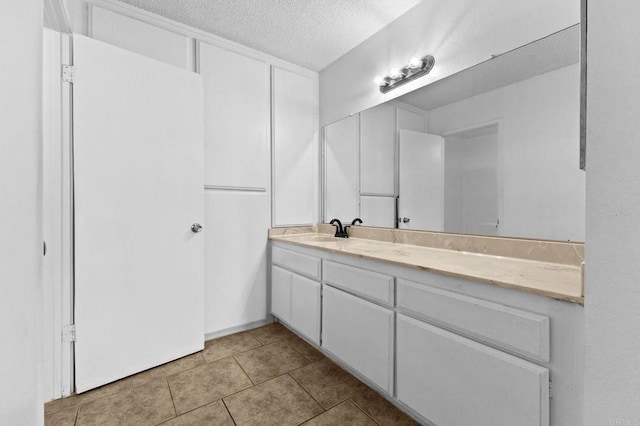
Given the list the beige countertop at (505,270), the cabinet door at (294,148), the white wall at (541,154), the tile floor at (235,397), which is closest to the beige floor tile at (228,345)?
the tile floor at (235,397)

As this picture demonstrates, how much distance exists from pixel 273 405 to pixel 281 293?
96 cm

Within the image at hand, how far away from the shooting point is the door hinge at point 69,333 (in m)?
1.63

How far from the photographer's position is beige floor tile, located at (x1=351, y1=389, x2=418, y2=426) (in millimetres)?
1410

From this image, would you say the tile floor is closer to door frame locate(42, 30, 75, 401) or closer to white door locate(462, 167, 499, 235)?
door frame locate(42, 30, 75, 401)

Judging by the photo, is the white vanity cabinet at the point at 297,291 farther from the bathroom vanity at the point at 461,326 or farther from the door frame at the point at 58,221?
the door frame at the point at 58,221

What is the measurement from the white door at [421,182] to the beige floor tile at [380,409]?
1113 mm

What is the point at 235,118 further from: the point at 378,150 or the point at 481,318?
the point at 481,318

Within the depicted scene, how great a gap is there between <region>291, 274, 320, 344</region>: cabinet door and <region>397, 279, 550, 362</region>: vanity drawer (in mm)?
767

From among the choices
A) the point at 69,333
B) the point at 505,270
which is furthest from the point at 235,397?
the point at 505,270

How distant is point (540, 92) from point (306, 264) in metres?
1.71

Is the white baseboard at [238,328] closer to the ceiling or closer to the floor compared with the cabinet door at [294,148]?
closer to the floor

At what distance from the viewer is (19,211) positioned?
28.0 inches

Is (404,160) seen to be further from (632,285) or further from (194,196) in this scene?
(632,285)

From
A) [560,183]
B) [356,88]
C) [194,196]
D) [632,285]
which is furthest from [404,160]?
[632,285]
